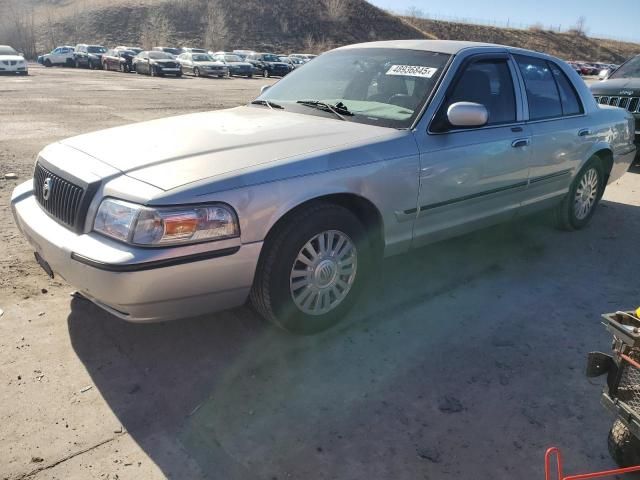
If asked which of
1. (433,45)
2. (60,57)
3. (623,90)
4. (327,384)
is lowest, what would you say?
(60,57)

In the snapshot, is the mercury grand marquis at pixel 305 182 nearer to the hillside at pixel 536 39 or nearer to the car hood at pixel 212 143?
the car hood at pixel 212 143

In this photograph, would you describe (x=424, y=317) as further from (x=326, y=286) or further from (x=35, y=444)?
(x=35, y=444)

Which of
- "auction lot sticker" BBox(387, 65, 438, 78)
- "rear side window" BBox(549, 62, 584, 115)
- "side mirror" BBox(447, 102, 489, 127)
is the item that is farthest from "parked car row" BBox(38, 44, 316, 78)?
"side mirror" BBox(447, 102, 489, 127)

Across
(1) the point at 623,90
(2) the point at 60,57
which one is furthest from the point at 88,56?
(1) the point at 623,90

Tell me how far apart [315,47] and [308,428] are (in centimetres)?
5941

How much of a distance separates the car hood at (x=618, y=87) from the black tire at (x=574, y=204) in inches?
152

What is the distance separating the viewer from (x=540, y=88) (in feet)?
15.2

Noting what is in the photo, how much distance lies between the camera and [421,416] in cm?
271

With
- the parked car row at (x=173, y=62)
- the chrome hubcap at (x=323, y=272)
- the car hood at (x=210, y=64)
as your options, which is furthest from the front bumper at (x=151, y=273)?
the car hood at (x=210, y=64)

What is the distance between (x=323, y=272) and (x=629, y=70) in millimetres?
8797

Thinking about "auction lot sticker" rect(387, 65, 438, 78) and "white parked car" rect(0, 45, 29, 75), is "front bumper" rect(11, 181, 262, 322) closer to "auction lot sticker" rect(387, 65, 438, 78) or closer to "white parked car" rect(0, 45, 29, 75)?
"auction lot sticker" rect(387, 65, 438, 78)

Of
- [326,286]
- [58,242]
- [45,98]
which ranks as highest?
[58,242]

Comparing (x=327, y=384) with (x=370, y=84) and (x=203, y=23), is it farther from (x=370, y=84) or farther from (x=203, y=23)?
(x=203, y=23)

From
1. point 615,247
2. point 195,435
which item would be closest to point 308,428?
point 195,435
